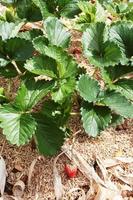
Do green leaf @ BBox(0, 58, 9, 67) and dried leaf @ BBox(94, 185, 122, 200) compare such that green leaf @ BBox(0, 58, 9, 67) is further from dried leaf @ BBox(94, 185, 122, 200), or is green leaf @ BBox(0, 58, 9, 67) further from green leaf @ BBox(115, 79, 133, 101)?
dried leaf @ BBox(94, 185, 122, 200)

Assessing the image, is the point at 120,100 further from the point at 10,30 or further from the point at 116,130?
the point at 10,30

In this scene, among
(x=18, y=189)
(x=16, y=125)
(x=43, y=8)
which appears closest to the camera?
(x=16, y=125)

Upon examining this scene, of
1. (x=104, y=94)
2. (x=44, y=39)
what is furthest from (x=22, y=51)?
(x=104, y=94)

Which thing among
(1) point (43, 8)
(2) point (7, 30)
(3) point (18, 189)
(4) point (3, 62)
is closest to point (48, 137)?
(3) point (18, 189)

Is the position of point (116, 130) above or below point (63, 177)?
above

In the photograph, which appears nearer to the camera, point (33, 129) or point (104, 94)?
point (33, 129)

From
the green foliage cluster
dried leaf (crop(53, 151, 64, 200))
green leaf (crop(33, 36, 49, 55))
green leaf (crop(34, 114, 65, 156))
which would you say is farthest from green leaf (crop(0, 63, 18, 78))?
dried leaf (crop(53, 151, 64, 200))

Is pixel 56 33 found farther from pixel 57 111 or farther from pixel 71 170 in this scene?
pixel 71 170
